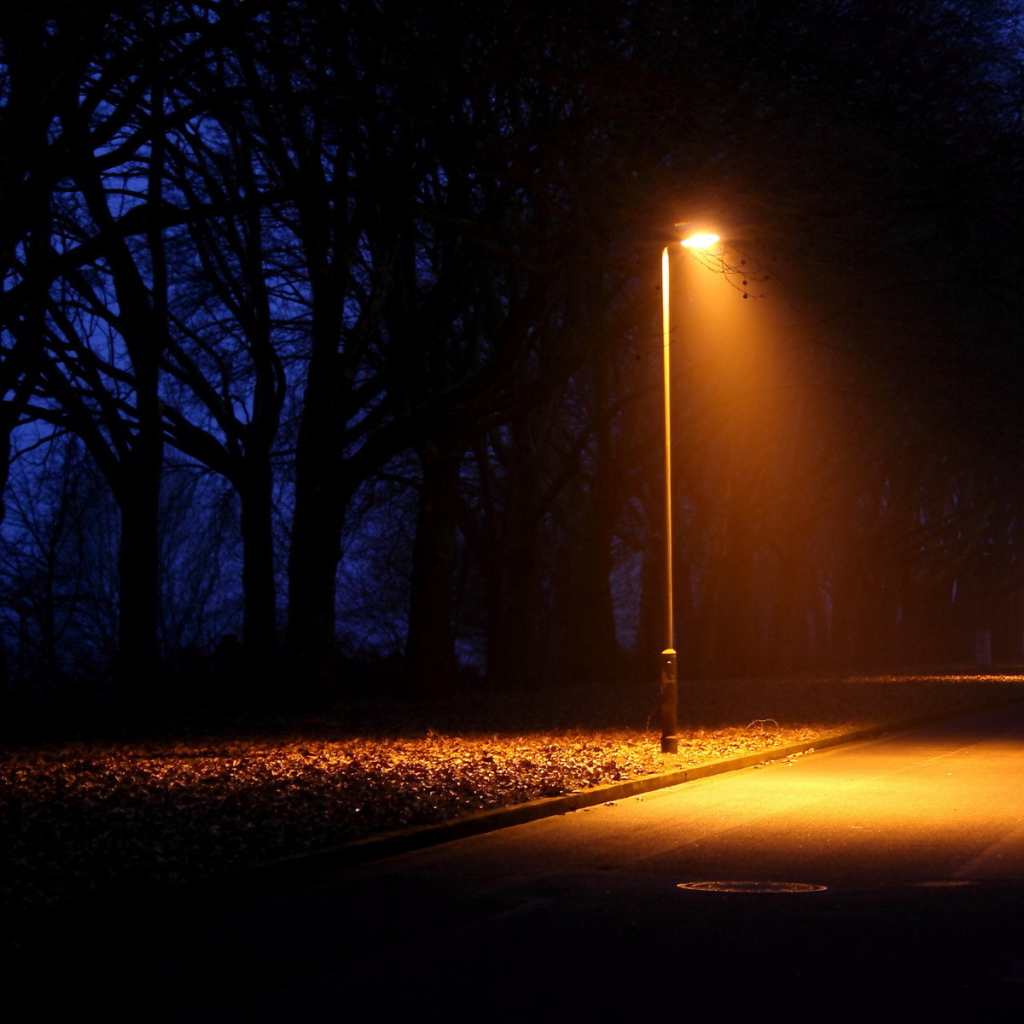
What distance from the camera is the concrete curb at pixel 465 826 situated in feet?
33.6

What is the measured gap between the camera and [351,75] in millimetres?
17781

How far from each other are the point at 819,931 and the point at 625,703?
876 inches

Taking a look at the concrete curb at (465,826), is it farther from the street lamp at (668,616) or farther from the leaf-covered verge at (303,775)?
the street lamp at (668,616)

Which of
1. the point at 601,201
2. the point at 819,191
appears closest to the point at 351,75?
the point at 601,201

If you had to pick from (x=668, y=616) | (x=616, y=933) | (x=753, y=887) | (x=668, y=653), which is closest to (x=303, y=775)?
(x=668, y=653)

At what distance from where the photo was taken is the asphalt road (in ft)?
21.1

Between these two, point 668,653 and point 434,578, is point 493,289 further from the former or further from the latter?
point 668,653

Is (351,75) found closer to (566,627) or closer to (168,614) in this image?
(566,627)

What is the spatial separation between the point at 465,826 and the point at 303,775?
337cm

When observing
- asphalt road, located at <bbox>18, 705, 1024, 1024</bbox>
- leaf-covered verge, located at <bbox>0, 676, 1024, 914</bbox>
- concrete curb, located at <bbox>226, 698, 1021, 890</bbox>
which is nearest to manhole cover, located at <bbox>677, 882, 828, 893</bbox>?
asphalt road, located at <bbox>18, 705, 1024, 1024</bbox>

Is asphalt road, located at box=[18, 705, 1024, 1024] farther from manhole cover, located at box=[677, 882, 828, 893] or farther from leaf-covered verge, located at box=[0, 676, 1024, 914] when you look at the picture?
leaf-covered verge, located at box=[0, 676, 1024, 914]

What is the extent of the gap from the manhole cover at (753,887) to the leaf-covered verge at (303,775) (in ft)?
10.2

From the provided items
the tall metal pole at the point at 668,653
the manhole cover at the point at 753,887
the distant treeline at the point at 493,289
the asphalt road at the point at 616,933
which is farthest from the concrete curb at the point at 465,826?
the distant treeline at the point at 493,289

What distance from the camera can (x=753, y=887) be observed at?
30.9 ft
